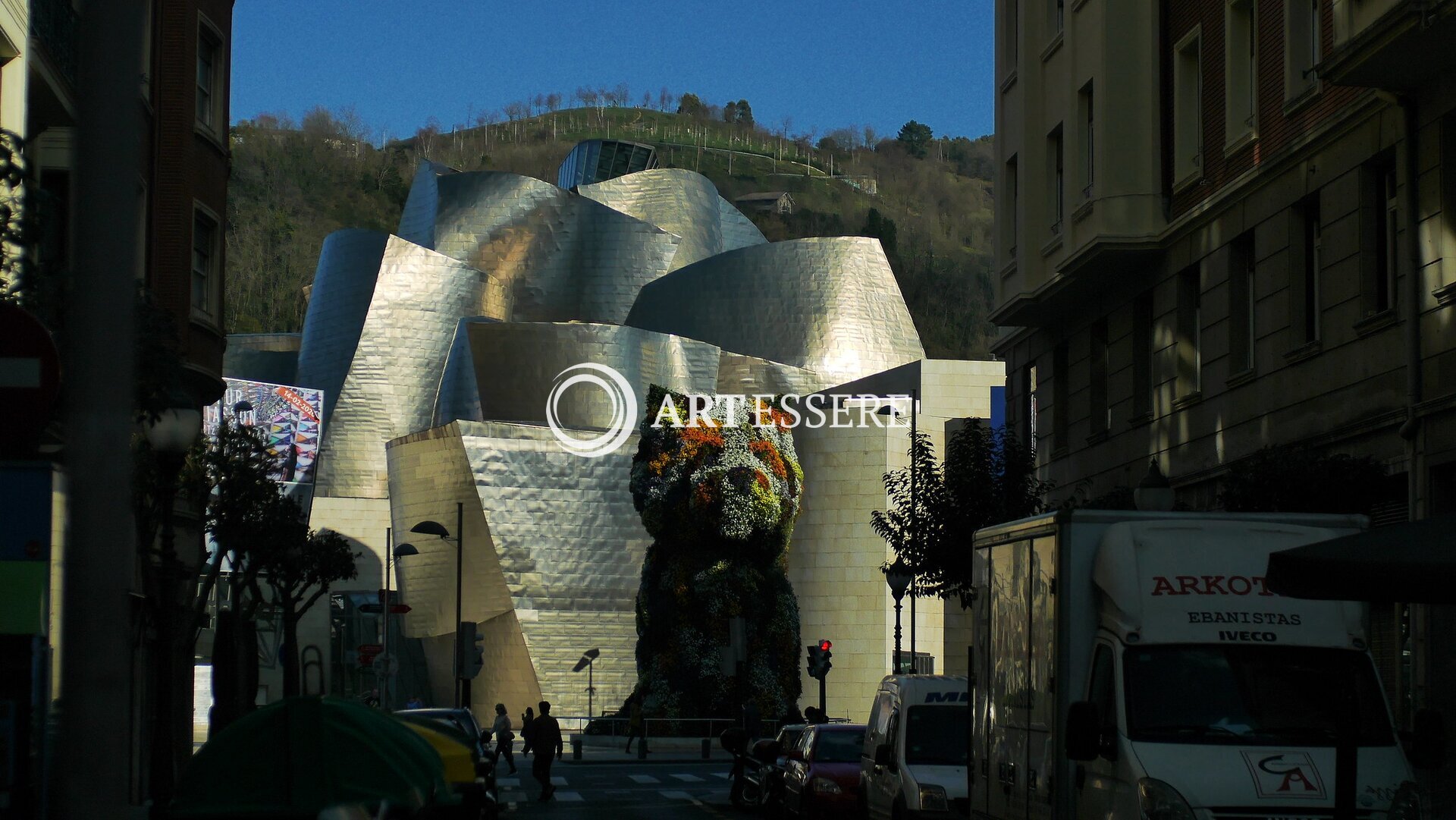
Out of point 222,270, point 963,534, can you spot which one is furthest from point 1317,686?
point 222,270

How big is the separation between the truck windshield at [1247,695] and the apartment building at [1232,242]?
691 centimetres

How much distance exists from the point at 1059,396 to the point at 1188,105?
6.45 m

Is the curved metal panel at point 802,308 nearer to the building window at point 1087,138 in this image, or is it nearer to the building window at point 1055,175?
the building window at point 1055,175

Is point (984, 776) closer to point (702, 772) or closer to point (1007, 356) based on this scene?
point (1007, 356)

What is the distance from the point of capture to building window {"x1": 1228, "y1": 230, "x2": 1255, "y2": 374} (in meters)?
22.0

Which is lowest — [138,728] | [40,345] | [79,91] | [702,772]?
[702,772]

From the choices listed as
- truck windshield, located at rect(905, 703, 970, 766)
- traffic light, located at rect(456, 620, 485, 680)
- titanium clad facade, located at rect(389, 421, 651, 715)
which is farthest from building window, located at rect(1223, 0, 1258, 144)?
titanium clad facade, located at rect(389, 421, 651, 715)

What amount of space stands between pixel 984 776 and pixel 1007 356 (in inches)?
758

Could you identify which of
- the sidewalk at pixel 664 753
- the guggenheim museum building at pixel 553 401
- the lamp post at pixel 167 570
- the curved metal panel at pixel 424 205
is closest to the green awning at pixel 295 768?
the lamp post at pixel 167 570

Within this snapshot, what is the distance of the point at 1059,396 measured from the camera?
2930cm

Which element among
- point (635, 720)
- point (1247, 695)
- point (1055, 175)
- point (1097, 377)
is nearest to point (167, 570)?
point (1247, 695)

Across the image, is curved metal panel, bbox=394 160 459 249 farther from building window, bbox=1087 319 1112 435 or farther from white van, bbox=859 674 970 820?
white van, bbox=859 674 970 820

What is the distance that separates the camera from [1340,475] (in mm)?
17438

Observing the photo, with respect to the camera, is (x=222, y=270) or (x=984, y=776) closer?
(x=984, y=776)
